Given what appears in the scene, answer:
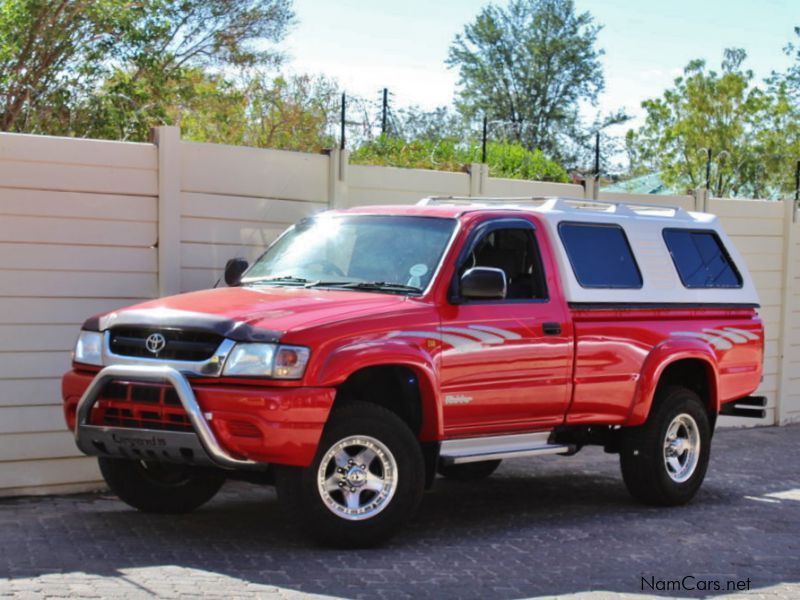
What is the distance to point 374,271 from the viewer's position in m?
8.72

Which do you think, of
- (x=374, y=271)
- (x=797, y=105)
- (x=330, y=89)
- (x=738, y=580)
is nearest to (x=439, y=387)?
(x=374, y=271)

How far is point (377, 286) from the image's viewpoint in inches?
335

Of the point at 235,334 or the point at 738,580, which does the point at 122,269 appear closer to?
the point at 235,334

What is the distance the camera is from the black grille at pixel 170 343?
760 cm

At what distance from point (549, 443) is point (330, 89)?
19.1m

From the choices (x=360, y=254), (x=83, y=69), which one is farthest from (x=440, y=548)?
(x=83, y=69)

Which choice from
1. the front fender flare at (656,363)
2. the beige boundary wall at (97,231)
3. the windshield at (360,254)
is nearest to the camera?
the windshield at (360,254)

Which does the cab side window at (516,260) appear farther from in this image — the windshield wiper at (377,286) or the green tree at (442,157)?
the green tree at (442,157)

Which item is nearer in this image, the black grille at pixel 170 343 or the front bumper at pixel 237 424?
the front bumper at pixel 237 424

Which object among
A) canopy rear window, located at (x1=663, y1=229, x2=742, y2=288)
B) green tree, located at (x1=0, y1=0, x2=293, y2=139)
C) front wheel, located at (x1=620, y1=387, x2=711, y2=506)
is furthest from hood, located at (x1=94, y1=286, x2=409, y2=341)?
green tree, located at (x1=0, y1=0, x2=293, y2=139)

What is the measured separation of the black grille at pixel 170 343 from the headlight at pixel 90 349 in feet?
0.35

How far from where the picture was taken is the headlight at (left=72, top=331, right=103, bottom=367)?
812 cm

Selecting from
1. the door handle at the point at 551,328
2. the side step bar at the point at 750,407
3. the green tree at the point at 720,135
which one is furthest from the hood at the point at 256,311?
the green tree at the point at 720,135

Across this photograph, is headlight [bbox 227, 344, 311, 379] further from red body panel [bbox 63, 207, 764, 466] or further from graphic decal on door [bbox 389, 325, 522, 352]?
graphic decal on door [bbox 389, 325, 522, 352]
